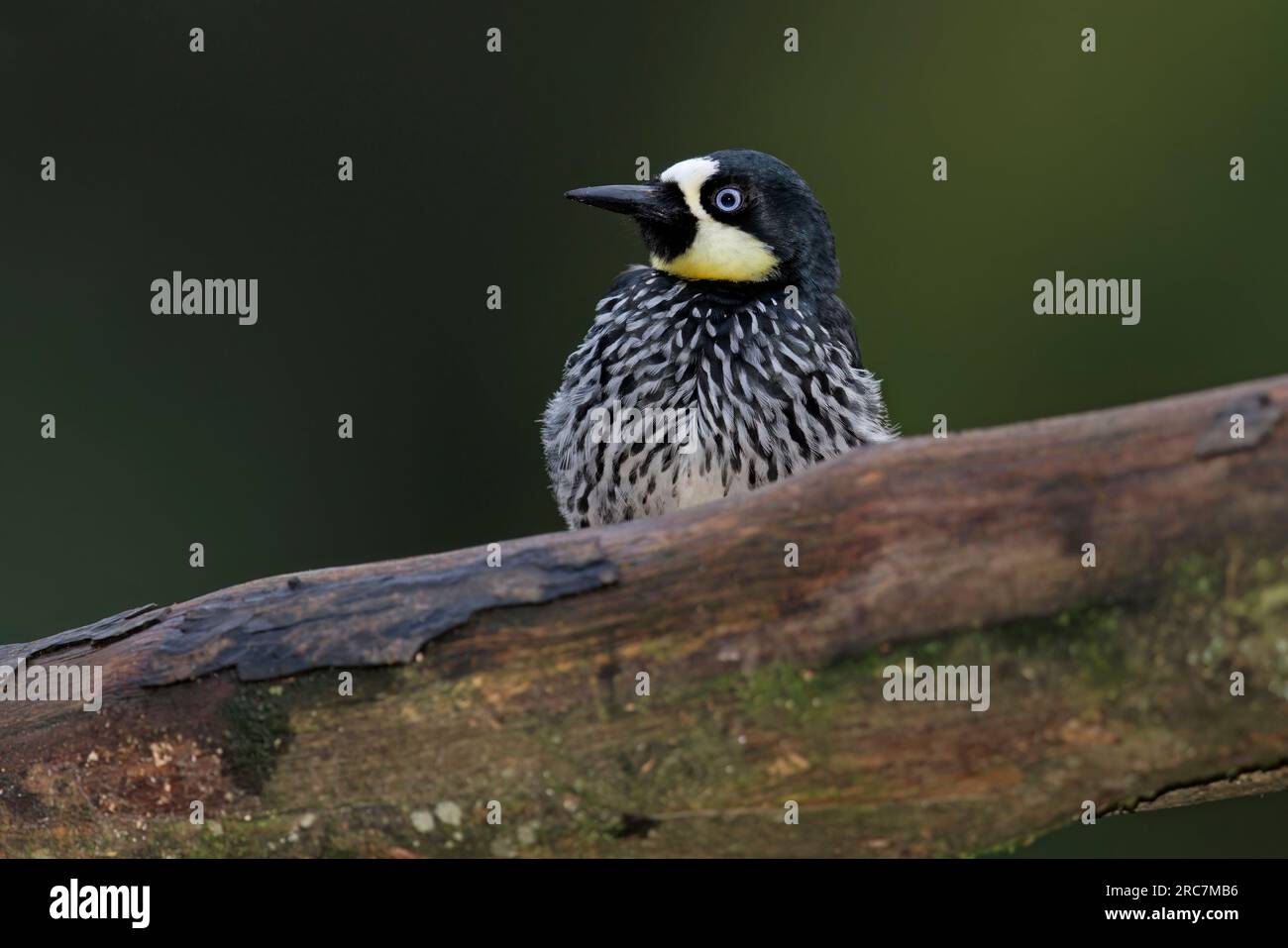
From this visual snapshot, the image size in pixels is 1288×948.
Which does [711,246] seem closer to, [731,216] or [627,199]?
[731,216]

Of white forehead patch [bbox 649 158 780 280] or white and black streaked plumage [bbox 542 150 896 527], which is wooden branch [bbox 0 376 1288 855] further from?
white forehead patch [bbox 649 158 780 280]

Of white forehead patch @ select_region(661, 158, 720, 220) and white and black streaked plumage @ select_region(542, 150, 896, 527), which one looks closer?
Answer: white and black streaked plumage @ select_region(542, 150, 896, 527)

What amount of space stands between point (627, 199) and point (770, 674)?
1.73 metres

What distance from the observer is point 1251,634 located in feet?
5.95

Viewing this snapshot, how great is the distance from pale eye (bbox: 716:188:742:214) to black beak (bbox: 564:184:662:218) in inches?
5.8

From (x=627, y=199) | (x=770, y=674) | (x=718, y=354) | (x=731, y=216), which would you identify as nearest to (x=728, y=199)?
(x=731, y=216)

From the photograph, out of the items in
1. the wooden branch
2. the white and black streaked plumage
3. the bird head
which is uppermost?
the bird head

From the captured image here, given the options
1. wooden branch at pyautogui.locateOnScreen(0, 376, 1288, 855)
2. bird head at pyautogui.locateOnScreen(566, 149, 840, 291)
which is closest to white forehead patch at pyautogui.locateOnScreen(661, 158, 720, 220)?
bird head at pyautogui.locateOnScreen(566, 149, 840, 291)

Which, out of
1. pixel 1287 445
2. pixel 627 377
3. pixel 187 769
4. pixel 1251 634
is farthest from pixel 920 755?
pixel 627 377

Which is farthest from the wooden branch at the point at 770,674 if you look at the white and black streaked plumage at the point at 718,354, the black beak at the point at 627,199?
the black beak at the point at 627,199

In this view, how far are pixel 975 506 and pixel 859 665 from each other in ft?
0.89

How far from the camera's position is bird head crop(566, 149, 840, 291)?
3.39m

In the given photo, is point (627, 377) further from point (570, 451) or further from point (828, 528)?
point (828, 528)

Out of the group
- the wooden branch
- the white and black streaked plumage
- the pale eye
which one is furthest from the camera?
the pale eye
